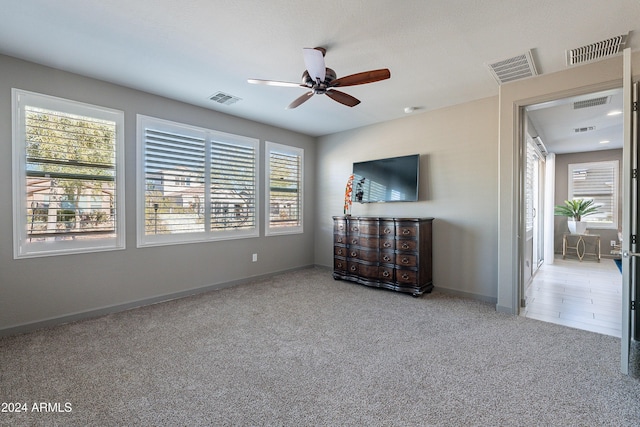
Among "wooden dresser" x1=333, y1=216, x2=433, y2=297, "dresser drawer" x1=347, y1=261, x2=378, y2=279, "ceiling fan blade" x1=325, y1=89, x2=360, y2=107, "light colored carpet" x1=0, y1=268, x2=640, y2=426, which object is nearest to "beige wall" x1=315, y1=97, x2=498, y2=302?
"wooden dresser" x1=333, y1=216, x2=433, y2=297

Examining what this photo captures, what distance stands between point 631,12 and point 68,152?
5054 mm

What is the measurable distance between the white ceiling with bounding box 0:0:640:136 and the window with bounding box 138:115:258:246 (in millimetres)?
727

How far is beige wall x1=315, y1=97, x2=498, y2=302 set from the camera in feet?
12.2

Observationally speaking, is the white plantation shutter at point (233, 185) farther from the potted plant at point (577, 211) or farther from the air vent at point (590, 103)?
the potted plant at point (577, 211)

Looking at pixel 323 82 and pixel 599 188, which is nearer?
pixel 323 82

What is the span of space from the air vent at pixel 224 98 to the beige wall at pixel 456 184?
2293 millimetres

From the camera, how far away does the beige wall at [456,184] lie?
3730 mm

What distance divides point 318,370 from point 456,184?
3117mm

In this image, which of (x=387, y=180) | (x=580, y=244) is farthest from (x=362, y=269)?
(x=580, y=244)

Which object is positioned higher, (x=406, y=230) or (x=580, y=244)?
(x=406, y=230)

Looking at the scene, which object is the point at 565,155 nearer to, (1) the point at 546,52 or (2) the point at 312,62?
(1) the point at 546,52

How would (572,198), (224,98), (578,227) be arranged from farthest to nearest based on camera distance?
(572,198)
(578,227)
(224,98)

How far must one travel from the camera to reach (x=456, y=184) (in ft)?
13.2

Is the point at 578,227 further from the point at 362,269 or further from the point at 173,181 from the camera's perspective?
the point at 173,181
